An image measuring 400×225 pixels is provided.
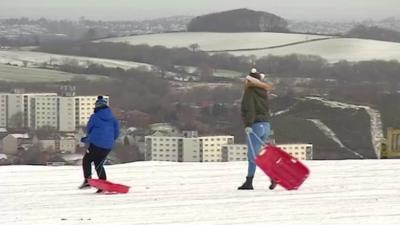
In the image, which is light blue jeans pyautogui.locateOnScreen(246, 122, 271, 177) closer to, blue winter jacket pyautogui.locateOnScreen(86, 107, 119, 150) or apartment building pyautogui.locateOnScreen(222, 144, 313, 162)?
blue winter jacket pyautogui.locateOnScreen(86, 107, 119, 150)

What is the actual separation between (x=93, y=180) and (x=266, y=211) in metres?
2.78

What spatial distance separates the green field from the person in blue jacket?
55.9 ft

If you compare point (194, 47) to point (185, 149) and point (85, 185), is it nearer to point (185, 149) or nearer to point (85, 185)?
point (185, 149)

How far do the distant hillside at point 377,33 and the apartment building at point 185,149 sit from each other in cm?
2029

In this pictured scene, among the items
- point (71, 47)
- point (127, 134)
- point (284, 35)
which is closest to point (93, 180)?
point (127, 134)

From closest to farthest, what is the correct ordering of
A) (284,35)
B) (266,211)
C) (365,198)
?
(266,211) < (365,198) < (284,35)

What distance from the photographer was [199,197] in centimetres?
1013

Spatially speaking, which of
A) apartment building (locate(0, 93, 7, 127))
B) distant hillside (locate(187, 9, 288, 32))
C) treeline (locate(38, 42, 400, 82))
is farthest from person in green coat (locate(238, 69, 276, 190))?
distant hillside (locate(187, 9, 288, 32))

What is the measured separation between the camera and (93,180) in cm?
1085

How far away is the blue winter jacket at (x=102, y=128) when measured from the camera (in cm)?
1095

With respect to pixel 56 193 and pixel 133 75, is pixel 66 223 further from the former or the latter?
pixel 133 75

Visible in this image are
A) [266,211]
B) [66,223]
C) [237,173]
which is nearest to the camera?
[66,223]

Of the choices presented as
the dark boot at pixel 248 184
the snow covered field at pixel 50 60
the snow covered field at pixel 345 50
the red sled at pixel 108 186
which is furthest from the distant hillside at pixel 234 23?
the red sled at pixel 108 186

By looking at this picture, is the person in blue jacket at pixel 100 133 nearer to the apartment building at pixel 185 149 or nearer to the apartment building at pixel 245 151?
the apartment building at pixel 245 151
